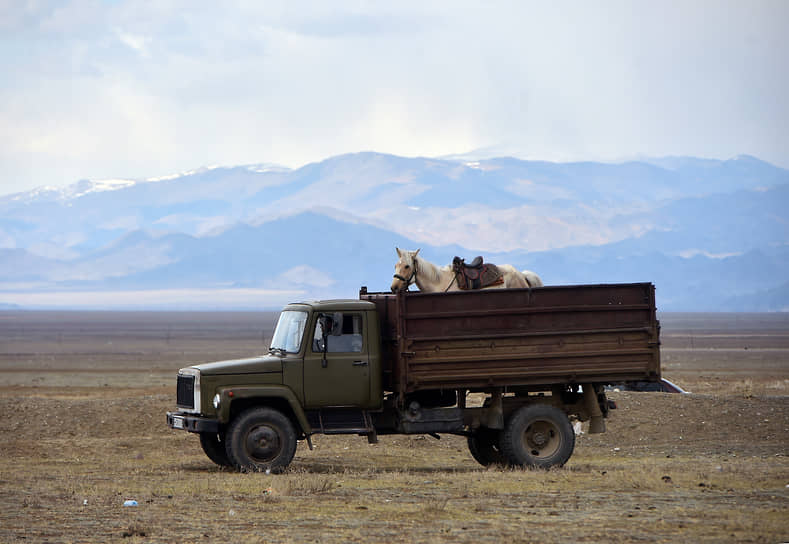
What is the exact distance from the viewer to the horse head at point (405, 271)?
16953 mm

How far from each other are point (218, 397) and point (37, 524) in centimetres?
468

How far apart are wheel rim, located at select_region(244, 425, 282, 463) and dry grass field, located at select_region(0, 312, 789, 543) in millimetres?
586

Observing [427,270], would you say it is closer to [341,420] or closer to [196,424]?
[341,420]

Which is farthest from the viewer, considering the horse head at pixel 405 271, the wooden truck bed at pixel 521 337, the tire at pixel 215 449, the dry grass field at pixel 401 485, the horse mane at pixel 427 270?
the tire at pixel 215 449

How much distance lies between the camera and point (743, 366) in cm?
5525

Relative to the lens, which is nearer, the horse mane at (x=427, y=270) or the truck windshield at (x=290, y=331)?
the truck windshield at (x=290, y=331)

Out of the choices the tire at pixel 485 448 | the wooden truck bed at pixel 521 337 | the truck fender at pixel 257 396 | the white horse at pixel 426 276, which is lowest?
the tire at pixel 485 448

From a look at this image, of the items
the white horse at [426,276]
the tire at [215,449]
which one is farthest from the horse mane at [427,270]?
the tire at [215,449]

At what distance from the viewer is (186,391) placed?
17016mm

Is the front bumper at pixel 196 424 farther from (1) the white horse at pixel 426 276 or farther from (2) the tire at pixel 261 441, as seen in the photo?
(1) the white horse at pixel 426 276

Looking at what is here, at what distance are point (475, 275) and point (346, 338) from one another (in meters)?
2.34

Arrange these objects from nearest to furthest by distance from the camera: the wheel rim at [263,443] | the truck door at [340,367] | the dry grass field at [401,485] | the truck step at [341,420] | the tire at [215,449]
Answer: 1. the dry grass field at [401,485]
2. the wheel rim at [263,443]
3. the truck door at [340,367]
4. the truck step at [341,420]
5. the tire at [215,449]

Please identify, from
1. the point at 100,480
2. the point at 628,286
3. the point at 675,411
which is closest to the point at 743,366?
the point at 675,411

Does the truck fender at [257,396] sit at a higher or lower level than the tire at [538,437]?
higher
